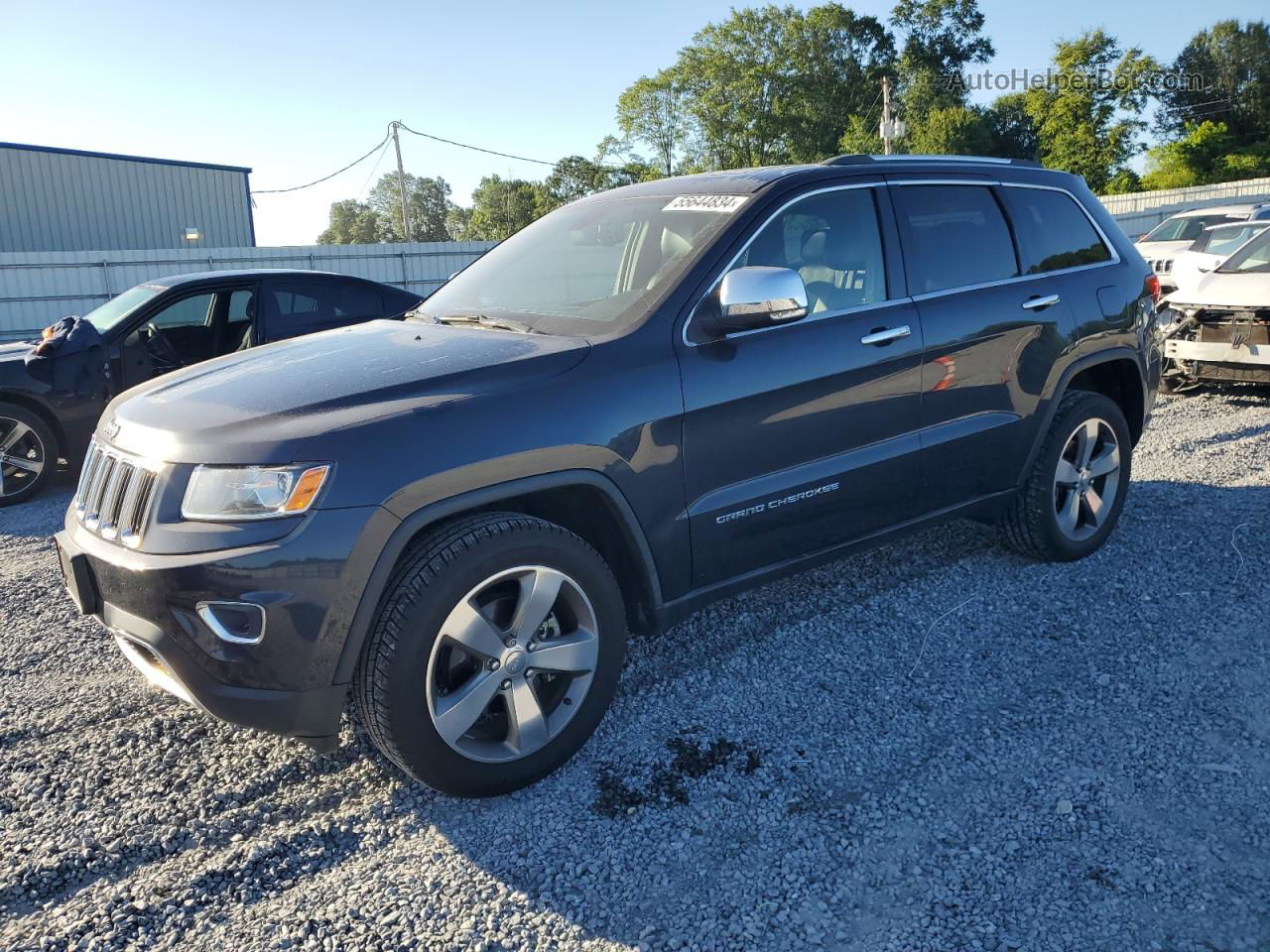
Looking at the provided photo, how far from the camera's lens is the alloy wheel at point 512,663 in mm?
2701

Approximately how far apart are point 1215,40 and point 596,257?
263ft

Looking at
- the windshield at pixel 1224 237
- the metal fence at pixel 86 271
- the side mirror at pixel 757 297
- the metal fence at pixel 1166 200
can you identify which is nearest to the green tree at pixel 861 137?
the metal fence at pixel 1166 200

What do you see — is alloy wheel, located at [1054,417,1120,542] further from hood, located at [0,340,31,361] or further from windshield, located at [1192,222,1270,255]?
hood, located at [0,340,31,361]

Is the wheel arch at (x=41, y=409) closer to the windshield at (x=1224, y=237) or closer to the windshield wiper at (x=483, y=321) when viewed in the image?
the windshield wiper at (x=483, y=321)

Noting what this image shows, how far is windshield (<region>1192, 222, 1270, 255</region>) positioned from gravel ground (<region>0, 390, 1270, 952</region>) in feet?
22.6

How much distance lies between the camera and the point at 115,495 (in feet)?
9.09

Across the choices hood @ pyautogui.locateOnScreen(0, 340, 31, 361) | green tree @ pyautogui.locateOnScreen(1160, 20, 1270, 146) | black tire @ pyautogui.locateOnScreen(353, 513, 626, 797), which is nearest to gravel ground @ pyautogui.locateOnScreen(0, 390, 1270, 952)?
black tire @ pyautogui.locateOnScreen(353, 513, 626, 797)

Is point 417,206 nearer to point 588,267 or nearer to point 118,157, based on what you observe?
point 118,157

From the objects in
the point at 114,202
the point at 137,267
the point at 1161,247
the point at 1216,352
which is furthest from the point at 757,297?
the point at 114,202

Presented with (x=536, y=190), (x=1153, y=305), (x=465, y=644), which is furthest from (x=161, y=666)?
(x=536, y=190)

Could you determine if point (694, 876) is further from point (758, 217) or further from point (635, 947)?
point (758, 217)

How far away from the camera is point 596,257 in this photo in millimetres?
3664

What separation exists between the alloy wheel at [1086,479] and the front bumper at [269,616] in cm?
332

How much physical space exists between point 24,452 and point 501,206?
7934 centimetres
